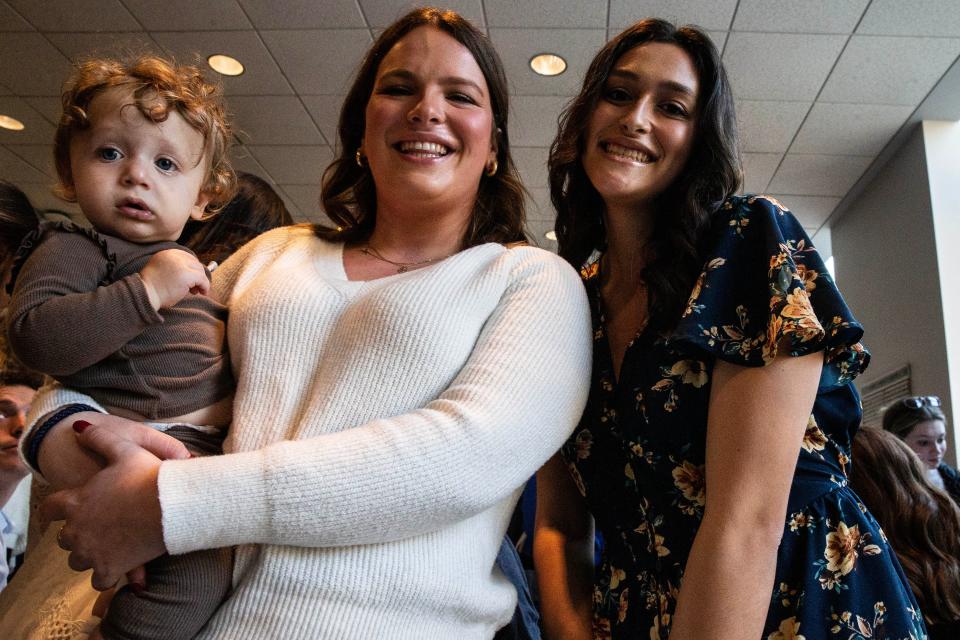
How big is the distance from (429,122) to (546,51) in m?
3.60

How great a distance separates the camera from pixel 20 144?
6.32 meters

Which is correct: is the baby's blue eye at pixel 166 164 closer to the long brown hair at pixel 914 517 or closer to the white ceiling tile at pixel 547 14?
the long brown hair at pixel 914 517

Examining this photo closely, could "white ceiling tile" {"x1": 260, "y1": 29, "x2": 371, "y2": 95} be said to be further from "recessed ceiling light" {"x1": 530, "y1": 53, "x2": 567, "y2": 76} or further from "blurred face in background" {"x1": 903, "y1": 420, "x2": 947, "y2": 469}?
"blurred face in background" {"x1": 903, "y1": 420, "x2": 947, "y2": 469}

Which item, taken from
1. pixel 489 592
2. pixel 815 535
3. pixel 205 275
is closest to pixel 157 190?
pixel 205 275

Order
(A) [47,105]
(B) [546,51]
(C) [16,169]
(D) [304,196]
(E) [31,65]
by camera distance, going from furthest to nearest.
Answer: (D) [304,196]
(C) [16,169]
(A) [47,105]
(E) [31,65]
(B) [546,51]

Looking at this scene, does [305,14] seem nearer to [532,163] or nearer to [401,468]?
[532,163]

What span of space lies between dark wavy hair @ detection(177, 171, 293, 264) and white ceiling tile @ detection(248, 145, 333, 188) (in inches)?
166

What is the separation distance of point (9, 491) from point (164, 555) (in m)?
1.98

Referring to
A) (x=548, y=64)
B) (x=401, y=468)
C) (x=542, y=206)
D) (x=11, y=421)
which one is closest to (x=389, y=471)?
(x=401, y=468)

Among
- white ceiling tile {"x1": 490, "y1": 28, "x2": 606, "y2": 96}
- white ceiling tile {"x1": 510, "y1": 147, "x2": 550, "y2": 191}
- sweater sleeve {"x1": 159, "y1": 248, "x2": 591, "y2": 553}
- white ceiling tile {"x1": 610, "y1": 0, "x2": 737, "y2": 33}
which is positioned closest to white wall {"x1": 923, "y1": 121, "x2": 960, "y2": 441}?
white ceiling tile {"x1": 610, "y1": 0, "x2": 737, "y2": 33}

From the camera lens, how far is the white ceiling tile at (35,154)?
6.36 meters

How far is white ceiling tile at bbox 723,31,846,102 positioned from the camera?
4367 mm

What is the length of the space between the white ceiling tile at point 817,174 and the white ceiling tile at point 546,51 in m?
1.94

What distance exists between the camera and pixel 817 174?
5938 millimetres
